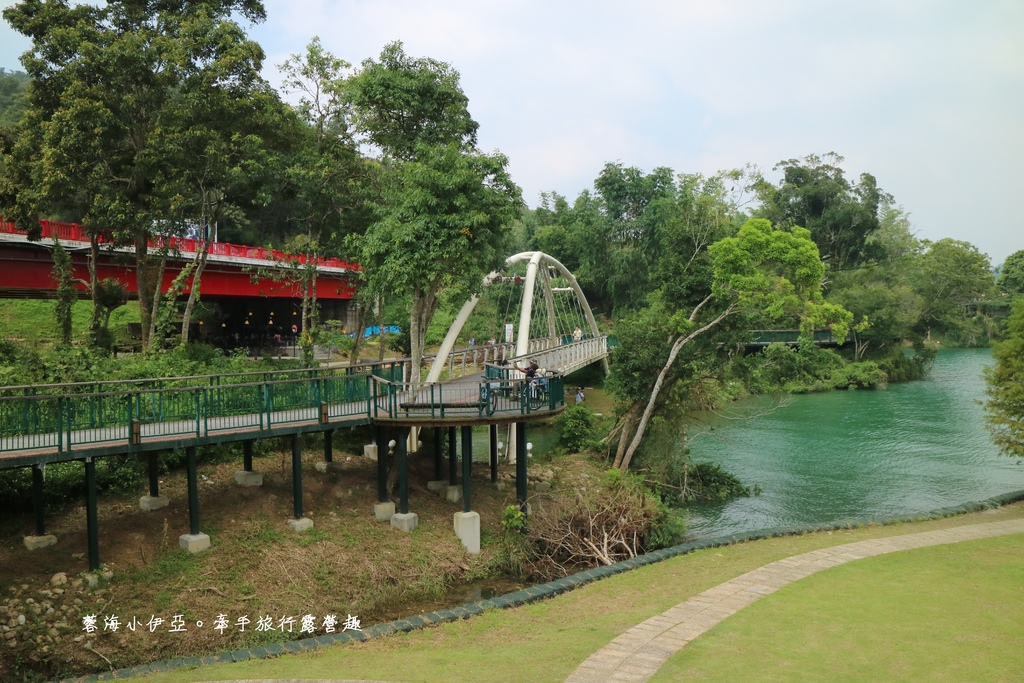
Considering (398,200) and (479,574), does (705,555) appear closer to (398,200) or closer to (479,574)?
(479,574)

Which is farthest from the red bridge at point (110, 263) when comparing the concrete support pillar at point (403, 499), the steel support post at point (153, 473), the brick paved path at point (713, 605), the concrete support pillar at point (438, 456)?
the brick paved path at point (713, 605)

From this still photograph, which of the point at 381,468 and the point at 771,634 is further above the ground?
the point at 381,468

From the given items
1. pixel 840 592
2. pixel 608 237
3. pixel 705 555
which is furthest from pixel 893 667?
pixel 608 237

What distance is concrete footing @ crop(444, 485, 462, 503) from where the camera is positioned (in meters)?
20.3

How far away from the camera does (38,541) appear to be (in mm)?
14344

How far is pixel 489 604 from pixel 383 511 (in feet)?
16.8

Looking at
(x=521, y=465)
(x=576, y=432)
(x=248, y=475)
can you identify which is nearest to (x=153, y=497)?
(x=248, y=475)

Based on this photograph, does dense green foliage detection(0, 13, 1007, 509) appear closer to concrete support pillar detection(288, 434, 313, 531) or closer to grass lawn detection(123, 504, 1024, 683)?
concrete support pillar detection(288, 434, 313, 531)

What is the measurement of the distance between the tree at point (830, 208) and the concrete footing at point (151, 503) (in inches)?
2375

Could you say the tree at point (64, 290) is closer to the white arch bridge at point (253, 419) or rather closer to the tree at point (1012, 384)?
the white arch bridge at point (253, 419)

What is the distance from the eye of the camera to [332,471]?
20.0 meters

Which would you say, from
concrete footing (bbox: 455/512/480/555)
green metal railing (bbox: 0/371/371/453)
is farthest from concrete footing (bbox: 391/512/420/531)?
green metal railing (bbox: 0/371/371/453)

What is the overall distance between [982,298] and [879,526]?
218 feet

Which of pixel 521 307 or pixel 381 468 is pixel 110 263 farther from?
pixel 381 468
